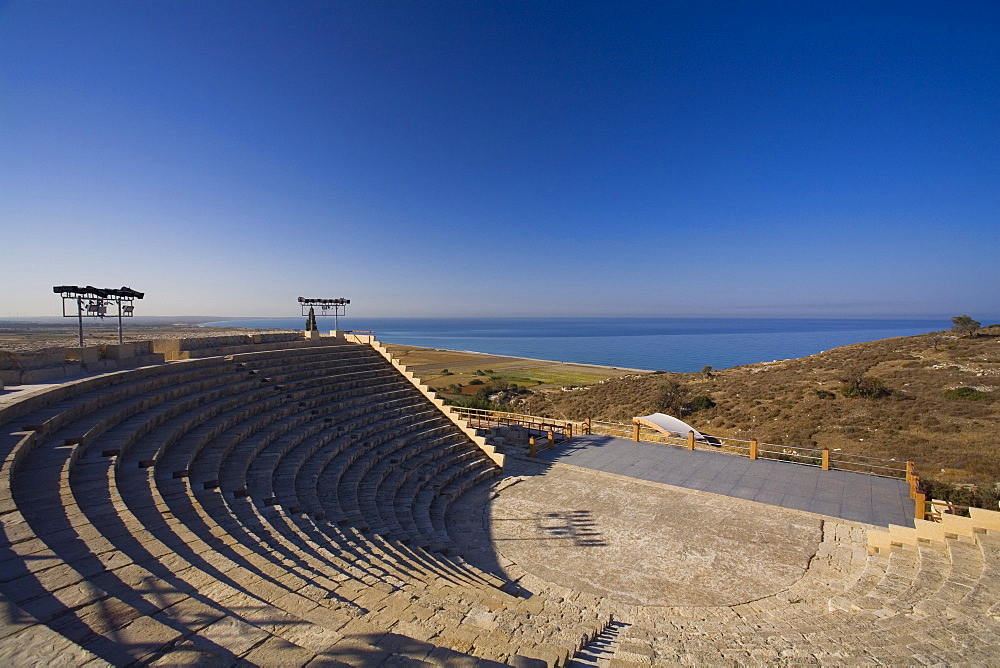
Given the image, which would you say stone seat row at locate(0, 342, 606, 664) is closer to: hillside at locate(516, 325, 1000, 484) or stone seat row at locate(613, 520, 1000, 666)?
stone seat row at locate(613, 520, 1000, 666)

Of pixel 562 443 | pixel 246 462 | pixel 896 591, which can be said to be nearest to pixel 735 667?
pixel 896 591

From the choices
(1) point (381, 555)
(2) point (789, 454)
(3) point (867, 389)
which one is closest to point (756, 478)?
(2) point (789, 454)

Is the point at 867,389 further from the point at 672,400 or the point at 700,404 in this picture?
the point at 672,400

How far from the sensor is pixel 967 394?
23891 millimetres

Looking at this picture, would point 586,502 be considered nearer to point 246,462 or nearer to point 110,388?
point 246,462

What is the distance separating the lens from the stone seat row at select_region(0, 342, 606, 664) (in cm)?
333

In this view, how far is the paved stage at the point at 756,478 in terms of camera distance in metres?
11.8

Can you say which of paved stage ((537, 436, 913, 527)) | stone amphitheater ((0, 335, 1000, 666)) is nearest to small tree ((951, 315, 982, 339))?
paved stage ((537, 436, 913, 527))

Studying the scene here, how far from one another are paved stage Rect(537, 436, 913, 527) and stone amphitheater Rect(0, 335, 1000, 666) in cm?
78

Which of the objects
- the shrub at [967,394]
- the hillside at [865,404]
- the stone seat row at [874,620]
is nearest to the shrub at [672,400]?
the hillside at [865,404]

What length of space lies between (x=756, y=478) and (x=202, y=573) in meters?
14.5

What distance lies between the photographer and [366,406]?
1711cm

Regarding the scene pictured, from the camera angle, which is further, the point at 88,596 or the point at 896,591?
the point at 896,591

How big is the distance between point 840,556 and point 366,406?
14.6 m
